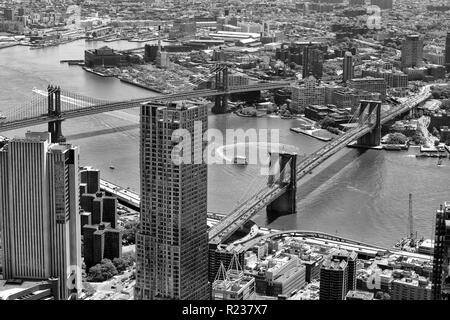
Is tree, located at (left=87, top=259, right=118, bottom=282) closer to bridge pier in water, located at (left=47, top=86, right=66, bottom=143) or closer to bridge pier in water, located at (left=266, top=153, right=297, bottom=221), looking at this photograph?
bridge pier in water, located at (left=266, top=153, right=297, bottom=221)

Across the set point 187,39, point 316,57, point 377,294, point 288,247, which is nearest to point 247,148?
point 288,247

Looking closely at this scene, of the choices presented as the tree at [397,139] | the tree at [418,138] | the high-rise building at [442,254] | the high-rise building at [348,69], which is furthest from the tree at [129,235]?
the high-rise building at [348,69]

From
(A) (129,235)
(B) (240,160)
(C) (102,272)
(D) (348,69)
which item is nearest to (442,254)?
(C) (102,272)

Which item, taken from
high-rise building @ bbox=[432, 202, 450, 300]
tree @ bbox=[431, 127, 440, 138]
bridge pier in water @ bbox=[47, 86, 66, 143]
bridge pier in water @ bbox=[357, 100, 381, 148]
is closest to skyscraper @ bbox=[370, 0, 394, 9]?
tree @ bbox=[431, 127, 440, 138]

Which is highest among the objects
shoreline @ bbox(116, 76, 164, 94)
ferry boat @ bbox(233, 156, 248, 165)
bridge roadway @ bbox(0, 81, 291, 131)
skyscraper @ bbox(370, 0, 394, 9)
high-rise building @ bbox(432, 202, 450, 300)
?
skyscraper @ bbox(370, 0, 394, 9)
